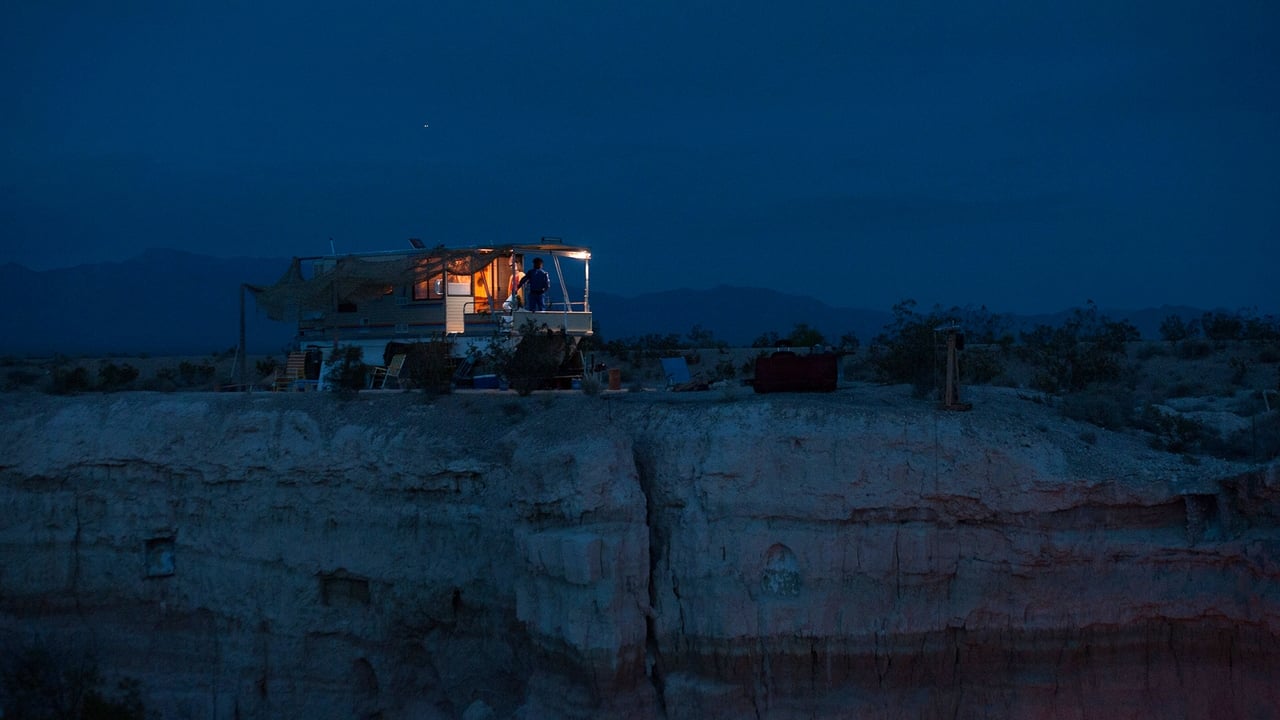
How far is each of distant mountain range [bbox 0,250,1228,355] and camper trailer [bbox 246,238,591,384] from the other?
3233 inches

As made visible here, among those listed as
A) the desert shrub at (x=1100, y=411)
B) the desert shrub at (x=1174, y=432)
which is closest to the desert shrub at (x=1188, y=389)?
the desert shrub at (x=1100, y=411)

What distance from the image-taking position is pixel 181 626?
1817 cm

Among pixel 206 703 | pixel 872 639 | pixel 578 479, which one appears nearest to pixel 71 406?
pixel 206 703

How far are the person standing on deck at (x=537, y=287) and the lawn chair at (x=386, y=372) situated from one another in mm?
2721

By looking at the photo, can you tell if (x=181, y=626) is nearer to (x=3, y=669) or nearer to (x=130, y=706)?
(x=130, y=706)

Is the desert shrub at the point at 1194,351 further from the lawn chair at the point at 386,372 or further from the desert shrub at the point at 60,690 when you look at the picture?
the desert shrub at the point at 60,690

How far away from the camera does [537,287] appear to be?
20.7 metres

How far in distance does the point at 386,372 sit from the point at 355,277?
2.00m

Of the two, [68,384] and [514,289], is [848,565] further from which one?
[68,384]

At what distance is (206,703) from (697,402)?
A: 31.6 ft

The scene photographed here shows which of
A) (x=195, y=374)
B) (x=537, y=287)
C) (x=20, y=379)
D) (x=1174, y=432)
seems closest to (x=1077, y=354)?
(x=1174, y=432)

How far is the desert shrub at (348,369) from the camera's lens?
19031 mm

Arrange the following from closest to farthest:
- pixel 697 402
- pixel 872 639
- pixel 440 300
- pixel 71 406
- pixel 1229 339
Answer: pixel 872 639
pixel 697 402
pixel 71 406
pixel 440 300
pixel 1229 339

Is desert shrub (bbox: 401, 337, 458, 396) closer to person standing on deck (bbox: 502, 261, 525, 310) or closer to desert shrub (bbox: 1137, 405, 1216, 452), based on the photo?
person standing on deck (bbox: 502, 261, 525, 310)
